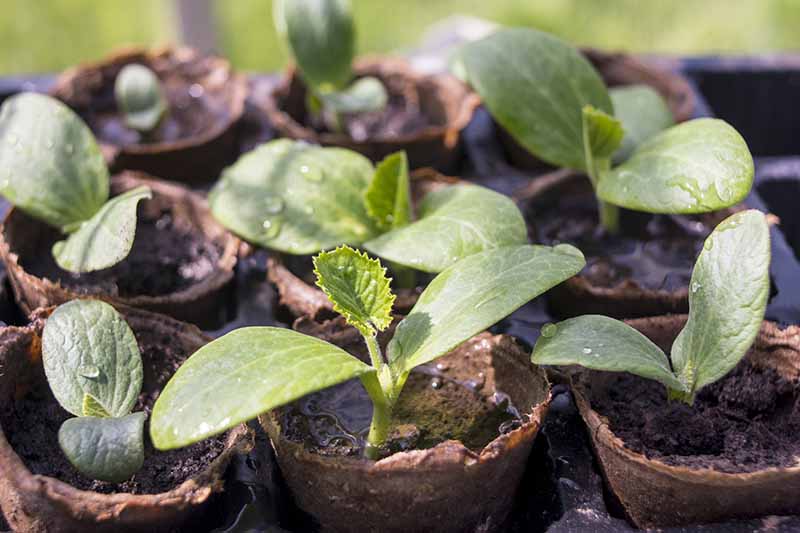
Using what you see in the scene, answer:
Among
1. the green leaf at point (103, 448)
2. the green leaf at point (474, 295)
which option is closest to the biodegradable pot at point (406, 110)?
the green leaf at point (474, 295)

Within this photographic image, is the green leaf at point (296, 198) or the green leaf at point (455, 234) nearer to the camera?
the green leaf at point (455, 234)

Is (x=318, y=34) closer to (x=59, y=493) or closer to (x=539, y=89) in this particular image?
(x=539, y=89)

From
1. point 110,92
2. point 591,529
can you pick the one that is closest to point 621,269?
point 591,529

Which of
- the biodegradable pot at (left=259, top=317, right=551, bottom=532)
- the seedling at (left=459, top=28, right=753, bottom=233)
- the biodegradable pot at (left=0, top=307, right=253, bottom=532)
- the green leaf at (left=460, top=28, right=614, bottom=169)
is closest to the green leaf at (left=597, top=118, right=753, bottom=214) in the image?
the seedling at (left=459, top=28, right=753, bottom=233)

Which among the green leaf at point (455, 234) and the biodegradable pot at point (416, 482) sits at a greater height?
the green leaf at point (455, 234)

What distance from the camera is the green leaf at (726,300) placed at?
83 centimetres

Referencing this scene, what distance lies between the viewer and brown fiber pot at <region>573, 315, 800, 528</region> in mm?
816

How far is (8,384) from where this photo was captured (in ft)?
3.04

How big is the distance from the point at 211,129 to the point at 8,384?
2.23 feet

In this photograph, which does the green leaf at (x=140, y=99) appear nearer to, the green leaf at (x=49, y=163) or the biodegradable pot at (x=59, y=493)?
the green leaf at (x=49, y=163)

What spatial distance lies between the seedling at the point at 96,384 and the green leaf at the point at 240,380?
0.30 ft

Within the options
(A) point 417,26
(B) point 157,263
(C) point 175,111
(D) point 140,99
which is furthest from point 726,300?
(A) point 417,26

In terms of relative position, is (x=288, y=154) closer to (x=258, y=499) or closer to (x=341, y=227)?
(x=341, y=227)

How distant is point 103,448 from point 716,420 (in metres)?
0.57
